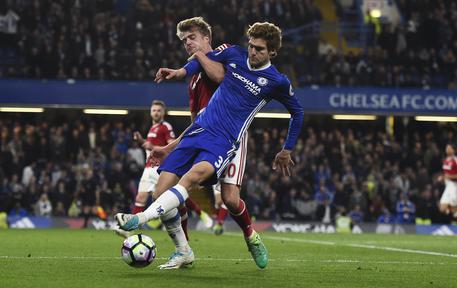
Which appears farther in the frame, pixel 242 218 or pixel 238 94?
pixel 242 218

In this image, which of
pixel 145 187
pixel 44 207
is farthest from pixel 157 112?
pixel 44 207

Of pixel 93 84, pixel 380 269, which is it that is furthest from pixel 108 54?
pixel 380 269

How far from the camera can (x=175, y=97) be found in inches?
1180

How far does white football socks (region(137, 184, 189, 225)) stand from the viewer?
27.7ft

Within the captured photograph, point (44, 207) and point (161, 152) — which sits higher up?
point (161, 152)

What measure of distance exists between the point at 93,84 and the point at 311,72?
23.4ft

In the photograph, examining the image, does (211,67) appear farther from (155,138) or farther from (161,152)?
(155,138)

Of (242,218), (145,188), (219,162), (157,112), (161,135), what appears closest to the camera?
(219,162)

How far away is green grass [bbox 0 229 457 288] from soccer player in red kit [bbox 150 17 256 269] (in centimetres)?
30

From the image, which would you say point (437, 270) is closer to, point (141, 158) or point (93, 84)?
point (141, 158)

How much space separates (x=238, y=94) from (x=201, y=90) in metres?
0.92

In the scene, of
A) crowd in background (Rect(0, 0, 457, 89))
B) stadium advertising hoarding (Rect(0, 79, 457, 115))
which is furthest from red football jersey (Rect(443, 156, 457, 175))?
crowd in background (Rect(0, 0, 457, 89))

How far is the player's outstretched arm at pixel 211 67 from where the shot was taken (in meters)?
9.60

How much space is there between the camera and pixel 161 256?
12008mm
